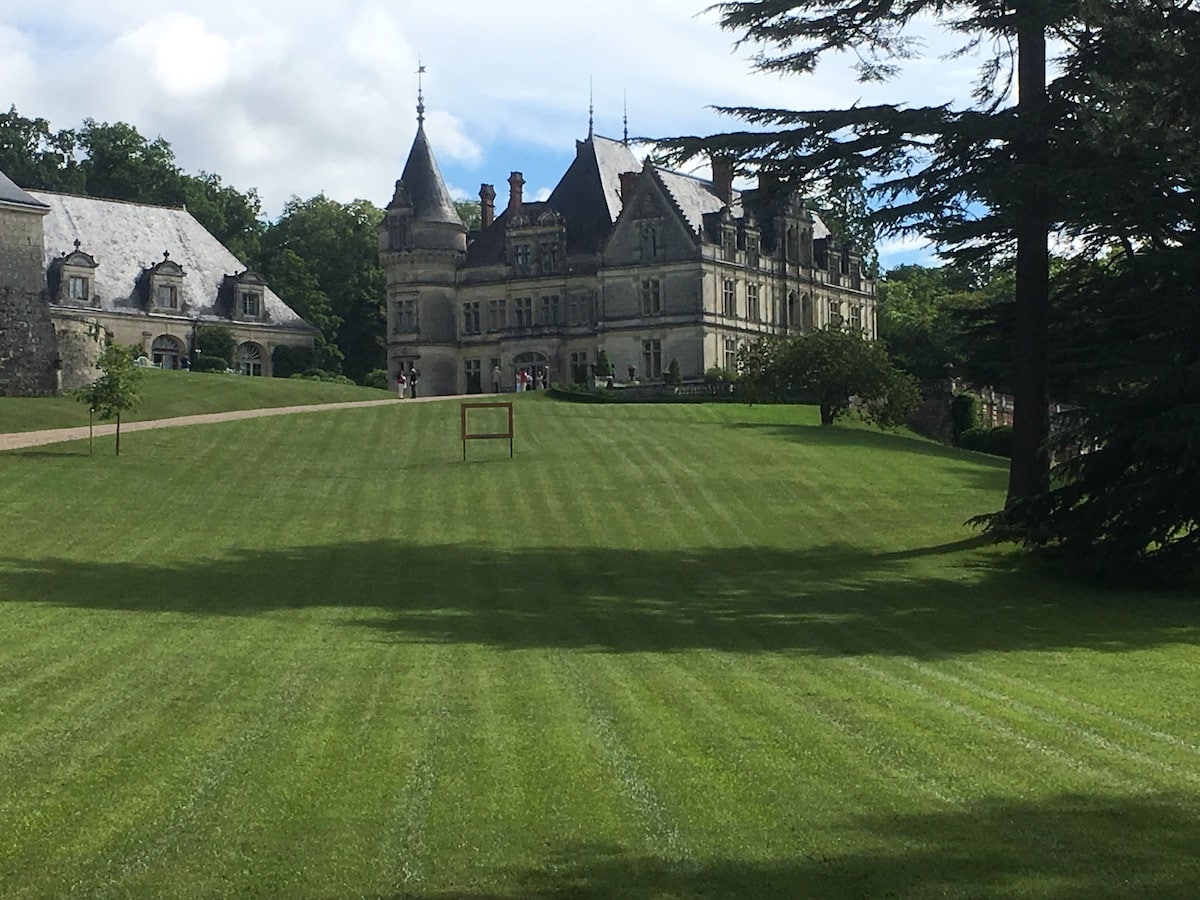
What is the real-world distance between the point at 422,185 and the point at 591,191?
957cm

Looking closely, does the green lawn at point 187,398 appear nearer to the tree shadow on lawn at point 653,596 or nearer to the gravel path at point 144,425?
the gravel path at point 144,425

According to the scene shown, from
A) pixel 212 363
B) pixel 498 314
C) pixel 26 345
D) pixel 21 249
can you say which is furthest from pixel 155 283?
pixel 26 345

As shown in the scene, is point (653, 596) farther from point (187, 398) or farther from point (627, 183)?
point (627, 183)

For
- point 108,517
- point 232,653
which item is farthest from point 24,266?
point 232,653

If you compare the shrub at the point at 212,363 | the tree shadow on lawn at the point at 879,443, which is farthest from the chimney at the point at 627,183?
the tree shadow on lawn at the point at 879,443

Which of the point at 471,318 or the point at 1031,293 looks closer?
the point at 1031,293

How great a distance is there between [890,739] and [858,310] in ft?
245

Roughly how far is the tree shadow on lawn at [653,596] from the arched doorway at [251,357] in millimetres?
50484

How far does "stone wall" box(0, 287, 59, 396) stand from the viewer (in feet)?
145

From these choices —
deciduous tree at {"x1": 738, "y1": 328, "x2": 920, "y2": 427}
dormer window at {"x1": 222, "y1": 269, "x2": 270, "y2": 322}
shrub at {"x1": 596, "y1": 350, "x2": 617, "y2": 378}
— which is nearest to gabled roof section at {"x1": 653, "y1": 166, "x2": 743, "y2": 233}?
shrub at {"x1": 596, "y1": 350, "x2": 617, "y2": 378}

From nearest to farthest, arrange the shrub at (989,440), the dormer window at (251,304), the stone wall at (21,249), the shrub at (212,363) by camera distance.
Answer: the stone wall at (21,249) → the shrub at (989,440) → the shrub at (212,363) → the dormer window at (251,304)

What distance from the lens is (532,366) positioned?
74.9 metres

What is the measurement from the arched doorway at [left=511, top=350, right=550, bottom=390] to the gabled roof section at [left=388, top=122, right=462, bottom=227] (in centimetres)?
920

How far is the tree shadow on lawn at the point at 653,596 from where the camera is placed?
51.5 ft
